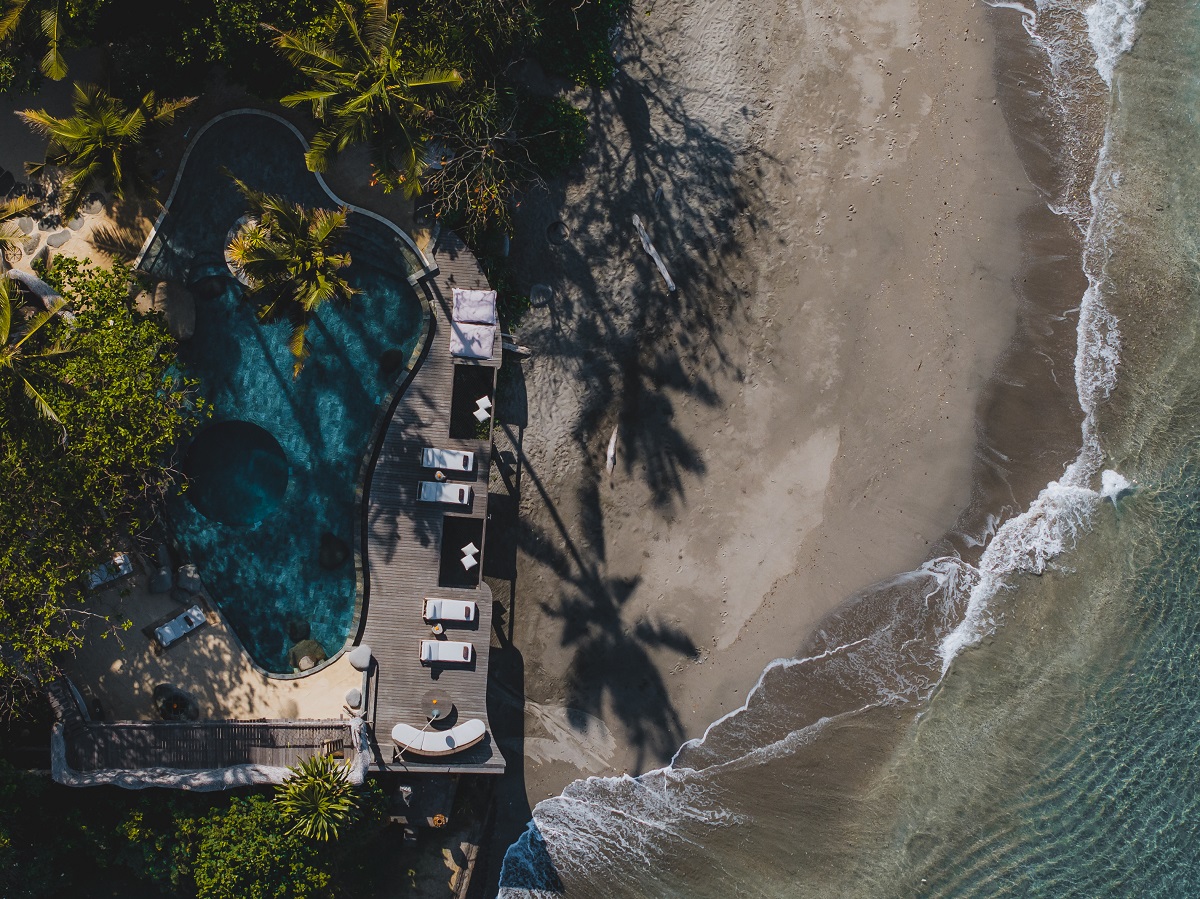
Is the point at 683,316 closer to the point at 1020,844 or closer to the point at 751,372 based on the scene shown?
the point at 751,372

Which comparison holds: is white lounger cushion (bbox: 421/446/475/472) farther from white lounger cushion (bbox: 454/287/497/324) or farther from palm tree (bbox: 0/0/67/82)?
palm tree (bbox: 0/0/67/82)

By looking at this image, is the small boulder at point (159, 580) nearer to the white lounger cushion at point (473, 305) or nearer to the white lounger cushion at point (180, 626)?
the white lounger cushion at point (180, 626)

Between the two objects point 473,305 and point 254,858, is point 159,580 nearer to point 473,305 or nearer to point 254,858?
point 254,858

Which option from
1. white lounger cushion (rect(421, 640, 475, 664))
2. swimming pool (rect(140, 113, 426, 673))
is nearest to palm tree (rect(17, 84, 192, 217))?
swimming pool (rect(140, 113, 426, 673))

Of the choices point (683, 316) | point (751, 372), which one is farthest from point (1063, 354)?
point (683, 316)

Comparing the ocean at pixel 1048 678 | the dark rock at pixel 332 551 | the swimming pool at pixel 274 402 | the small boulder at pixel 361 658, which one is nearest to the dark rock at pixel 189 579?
the swimming pool at pixel 274 402

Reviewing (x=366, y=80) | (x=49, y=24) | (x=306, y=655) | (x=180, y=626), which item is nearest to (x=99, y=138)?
(x=49, y=24)
